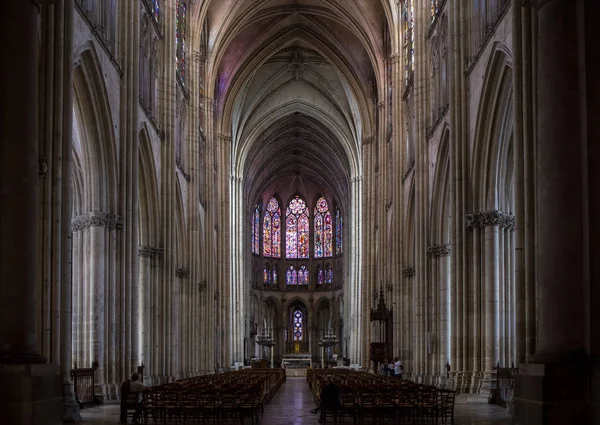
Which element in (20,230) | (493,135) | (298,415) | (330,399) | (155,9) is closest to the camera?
(20,230)

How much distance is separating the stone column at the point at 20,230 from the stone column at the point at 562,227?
8.09 metres

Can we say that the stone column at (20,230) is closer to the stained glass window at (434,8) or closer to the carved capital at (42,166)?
the carved capital at (42,166)

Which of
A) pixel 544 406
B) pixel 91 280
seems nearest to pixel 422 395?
pixel 544 406

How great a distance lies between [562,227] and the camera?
1374 cm

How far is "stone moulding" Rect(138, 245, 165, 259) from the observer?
1341 inches

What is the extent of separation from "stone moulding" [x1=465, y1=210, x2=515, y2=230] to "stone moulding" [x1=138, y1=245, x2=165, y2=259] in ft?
44.8

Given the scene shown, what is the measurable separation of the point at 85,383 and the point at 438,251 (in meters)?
16.8

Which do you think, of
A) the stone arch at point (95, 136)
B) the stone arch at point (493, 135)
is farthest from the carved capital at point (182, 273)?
the stone arch at point (493, 135)

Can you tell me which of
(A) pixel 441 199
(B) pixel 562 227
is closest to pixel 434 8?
(A) pixel 441 199

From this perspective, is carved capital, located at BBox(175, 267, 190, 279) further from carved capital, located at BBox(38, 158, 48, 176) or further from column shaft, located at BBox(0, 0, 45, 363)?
column shaft, located at BBox(0, 0, 45, 363)

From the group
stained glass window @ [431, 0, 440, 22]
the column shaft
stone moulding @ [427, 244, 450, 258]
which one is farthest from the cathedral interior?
stained glass window @ [431, 0, 440, 22]

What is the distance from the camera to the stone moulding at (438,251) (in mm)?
34938

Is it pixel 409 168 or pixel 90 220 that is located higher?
pixel 409 168

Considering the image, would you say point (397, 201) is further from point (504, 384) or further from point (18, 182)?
point (18, 182)
